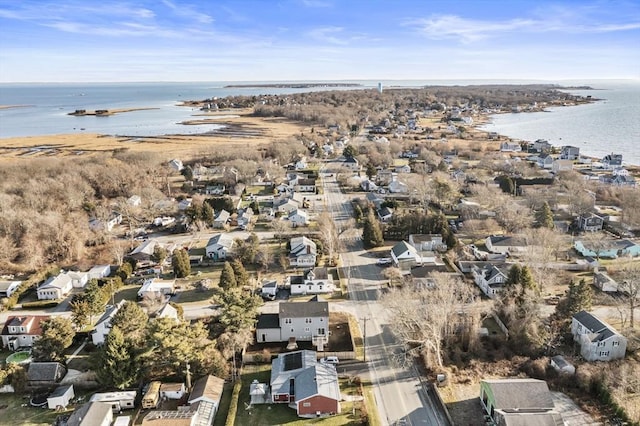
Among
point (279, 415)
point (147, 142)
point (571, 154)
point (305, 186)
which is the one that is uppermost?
point (147, 142)

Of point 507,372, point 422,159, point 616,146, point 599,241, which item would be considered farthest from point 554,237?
point 616,146

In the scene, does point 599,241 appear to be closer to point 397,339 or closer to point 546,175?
point 397,339

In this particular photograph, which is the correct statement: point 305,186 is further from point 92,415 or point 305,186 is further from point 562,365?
point 92,415

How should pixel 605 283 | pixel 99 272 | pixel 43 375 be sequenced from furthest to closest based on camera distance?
pixel 99 272, pixel 605 283, pixel 43 375

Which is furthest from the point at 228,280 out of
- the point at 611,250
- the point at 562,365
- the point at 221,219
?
the point at 611,250

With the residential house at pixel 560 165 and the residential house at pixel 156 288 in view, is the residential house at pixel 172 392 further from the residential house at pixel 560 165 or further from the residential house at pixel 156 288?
the residential house at pixel 560 165

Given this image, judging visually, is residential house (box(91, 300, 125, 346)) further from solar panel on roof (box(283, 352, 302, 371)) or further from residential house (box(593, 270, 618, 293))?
residential house (box(593, 270, 618, 293))

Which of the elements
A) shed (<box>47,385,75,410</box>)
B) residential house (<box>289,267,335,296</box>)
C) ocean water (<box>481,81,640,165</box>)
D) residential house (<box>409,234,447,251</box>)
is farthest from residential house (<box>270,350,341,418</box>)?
ocean water (<box>481,81,640,165</box>)
